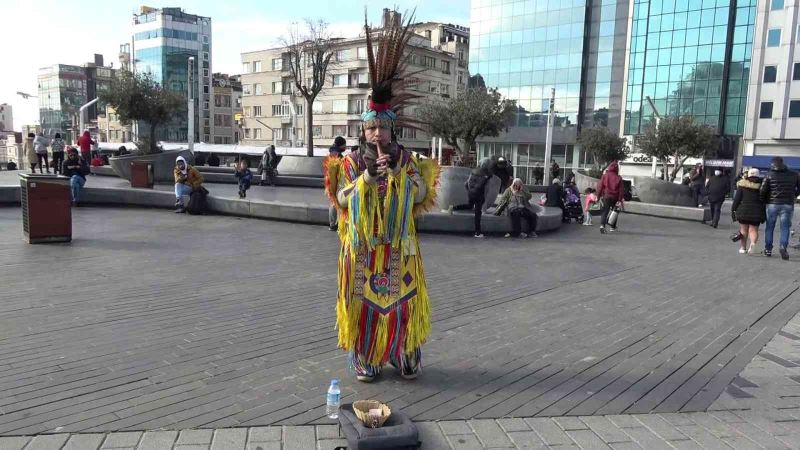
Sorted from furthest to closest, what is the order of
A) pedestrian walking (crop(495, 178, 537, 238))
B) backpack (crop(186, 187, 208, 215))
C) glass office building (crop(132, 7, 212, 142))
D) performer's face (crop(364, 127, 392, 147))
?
glass office building (crop(132, 7, 212, 142)) < backpack (crop(186, 187, 208, 215)) < pedestrian walking (crop(495, 178, 537, 238)) < performer's face (crop(364, 127, 392, 147))

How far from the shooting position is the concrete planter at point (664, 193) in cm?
1898

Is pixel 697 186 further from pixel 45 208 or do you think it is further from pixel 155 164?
pixel 45 208

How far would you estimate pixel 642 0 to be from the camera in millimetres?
51656

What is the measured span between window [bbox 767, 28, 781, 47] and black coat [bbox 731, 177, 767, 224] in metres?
43.3

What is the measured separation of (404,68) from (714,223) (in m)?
14.2

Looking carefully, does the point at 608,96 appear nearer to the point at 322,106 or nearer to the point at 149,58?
the point at 322,106

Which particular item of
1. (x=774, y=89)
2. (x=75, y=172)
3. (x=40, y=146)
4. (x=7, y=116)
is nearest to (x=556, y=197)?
(x=75, y=172)

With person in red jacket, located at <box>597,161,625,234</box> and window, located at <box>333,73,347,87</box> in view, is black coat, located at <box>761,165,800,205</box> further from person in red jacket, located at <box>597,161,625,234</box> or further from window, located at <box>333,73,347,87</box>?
window, located at <box>333,73,347,87</box>

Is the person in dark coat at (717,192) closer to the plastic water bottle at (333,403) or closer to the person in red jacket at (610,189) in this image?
the person in red jacket at (610,189)

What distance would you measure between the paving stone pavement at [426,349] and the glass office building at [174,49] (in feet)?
291

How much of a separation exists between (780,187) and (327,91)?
63132 millimetres

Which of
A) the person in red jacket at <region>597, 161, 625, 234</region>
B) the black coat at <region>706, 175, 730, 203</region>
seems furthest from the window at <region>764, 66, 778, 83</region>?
the person in red jacket at <region>597, 161, 625, 234</region>

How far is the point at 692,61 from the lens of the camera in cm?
4878

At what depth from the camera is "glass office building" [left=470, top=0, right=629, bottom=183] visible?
54.4 metres
